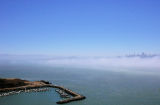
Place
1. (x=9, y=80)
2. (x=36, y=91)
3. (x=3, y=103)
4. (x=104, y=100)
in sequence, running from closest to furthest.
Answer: (x=3, y=103) < (x=104, y=100) < (x=36, y=91) < (x=9, y=80)

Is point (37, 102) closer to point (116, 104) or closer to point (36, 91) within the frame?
point (36, 91)

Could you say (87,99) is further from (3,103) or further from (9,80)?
(9,80)

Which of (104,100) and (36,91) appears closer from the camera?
(104,100)

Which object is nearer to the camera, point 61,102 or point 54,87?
point 61,102

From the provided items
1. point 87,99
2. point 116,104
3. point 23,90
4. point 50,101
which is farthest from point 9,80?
point 116,104

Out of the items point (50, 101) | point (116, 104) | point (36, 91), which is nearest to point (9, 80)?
point (36, 91)

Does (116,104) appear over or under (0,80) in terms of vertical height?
under

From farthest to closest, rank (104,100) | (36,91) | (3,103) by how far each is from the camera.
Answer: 1. (36,91)
2. (104,100)
3. (3,103)

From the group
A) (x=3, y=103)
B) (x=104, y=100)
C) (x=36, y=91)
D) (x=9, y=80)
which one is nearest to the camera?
(x=3, y=103)

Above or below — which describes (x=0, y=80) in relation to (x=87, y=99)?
above
